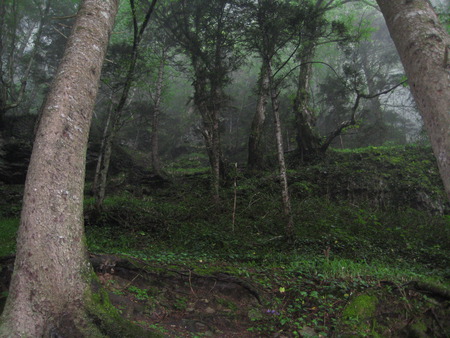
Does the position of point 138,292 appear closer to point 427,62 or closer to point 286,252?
point 286,252

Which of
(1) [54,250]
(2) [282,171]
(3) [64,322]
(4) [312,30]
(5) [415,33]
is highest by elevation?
(4) [312,30]

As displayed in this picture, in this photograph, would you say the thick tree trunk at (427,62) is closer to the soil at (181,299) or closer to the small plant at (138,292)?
the soil at (181,299)

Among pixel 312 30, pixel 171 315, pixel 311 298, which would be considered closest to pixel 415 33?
pixel 311 298

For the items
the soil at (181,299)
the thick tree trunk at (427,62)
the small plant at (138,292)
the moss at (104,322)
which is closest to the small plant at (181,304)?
the soil at (181,299)

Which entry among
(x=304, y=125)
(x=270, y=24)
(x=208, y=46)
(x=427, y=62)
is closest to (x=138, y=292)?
(x=427, y=62)

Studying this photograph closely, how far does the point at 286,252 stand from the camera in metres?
6.66

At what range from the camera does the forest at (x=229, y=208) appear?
95.5 inches

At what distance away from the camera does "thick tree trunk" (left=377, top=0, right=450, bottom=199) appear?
2.49 metres

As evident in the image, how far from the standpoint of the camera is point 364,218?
29.2 ft

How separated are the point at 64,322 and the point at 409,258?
7547 millimetres

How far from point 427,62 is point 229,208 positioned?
789 cm

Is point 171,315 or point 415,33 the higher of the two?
point 415,33

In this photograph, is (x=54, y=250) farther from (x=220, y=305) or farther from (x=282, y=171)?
(x=282, y=171)

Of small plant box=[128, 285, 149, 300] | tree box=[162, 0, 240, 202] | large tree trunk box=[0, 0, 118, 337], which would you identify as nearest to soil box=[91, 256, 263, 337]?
small plant box=[128, 285, 149, 300]
